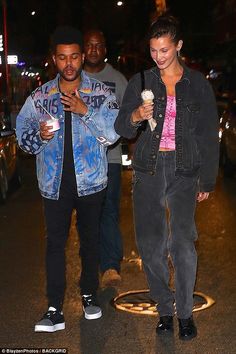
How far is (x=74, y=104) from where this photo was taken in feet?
15.7

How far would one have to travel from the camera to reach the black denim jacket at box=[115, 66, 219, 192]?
187 inches

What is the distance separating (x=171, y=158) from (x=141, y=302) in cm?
150

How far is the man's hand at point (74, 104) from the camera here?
4.78 meters

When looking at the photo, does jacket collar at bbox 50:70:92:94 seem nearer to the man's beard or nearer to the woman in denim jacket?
the man's beard

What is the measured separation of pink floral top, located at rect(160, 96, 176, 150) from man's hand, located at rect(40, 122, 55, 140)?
2.45 ft

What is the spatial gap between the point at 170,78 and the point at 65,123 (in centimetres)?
81

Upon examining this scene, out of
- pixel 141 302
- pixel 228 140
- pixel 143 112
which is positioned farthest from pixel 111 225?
pixel 228 140

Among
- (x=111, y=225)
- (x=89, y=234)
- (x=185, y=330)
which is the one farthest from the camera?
(x=111, y=225)

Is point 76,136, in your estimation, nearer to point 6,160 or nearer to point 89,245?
point 89,245

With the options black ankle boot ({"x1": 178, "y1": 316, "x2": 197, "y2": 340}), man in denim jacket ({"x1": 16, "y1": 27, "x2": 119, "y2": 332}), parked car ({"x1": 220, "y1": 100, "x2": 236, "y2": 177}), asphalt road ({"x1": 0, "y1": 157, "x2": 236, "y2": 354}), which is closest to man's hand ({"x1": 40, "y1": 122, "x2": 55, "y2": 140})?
man in denim jacket ({"x1": 16, "y1": 27, "x2": 119, "y2": 332})

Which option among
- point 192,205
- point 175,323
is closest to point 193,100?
point 192,205

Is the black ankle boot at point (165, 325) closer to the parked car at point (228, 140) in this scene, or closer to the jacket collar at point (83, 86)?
the jacket collar at point (83, 86)

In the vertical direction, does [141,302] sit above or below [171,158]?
below

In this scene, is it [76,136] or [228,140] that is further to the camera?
[228,140]
